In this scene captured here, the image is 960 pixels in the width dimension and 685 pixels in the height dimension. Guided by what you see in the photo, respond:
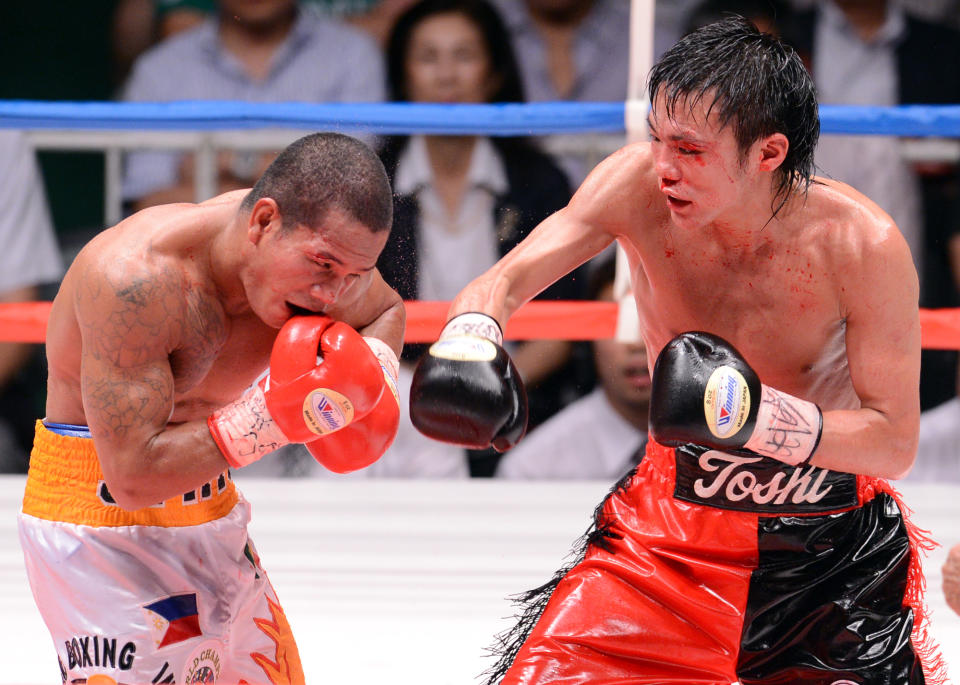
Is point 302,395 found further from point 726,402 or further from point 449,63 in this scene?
point 449,63

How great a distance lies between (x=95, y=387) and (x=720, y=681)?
93cm

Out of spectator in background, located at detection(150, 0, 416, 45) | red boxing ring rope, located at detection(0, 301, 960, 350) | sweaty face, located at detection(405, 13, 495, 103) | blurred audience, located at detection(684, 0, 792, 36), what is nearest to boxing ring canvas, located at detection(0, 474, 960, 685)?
red boxing ring rope, located at detection(0, 301, 960, 350)

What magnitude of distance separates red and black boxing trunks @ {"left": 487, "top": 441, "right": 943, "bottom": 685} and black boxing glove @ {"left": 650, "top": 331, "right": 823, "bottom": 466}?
0.17 metres

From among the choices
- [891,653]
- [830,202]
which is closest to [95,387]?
[830,202]

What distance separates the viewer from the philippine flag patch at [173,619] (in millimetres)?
1503

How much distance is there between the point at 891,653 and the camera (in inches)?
58.6

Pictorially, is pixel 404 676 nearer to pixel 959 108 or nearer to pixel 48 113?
pixel 48 113

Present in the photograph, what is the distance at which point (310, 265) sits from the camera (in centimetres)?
145

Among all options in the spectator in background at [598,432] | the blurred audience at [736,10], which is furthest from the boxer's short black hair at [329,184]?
the blurred audience at [736,10]

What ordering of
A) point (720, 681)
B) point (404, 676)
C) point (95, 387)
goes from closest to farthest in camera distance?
point (95, 387), point (720, 681), point (404, 676)

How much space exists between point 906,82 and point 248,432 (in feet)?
10.6

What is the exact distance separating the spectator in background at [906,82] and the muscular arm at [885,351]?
7.49 feet

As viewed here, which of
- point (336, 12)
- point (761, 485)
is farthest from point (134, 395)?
point (336, 12)

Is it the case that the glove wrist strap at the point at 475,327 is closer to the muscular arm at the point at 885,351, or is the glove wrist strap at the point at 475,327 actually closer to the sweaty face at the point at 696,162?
the sweaty face at the point at 696,162
